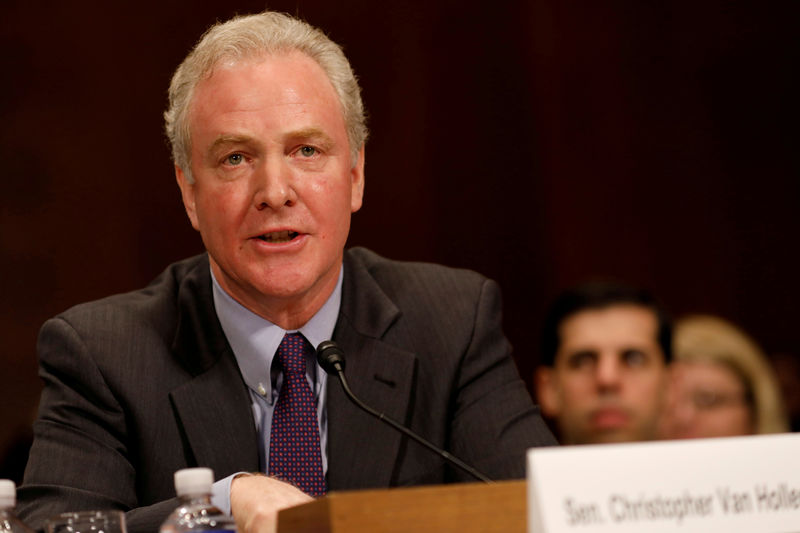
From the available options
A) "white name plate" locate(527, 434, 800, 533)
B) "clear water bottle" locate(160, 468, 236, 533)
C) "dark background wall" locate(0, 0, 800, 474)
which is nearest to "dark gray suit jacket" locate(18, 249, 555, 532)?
"clear water bottle" locate(160, 468, 236, 533)

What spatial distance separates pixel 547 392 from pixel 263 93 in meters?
2.24

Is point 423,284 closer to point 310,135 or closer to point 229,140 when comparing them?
point 310,135

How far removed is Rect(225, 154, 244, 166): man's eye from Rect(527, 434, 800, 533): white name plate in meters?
1.13

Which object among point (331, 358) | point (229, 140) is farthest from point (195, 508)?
point (229, 140)

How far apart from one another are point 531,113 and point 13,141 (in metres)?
2.03

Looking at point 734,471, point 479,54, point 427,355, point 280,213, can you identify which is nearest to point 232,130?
point 280,213

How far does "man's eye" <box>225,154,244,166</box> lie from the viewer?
1967 millimetres

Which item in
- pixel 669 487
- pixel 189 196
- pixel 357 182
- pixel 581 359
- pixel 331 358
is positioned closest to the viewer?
pixel 669 487

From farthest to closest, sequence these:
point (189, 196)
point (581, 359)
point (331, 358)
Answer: point (581, 359)
point (189, 196)
point (331, 358)

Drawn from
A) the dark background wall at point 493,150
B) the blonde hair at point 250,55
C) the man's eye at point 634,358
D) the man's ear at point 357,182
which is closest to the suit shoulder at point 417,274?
the man's ear at point 357,182

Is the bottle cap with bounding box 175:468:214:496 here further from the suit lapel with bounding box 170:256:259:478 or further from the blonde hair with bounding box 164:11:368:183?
the blonde hair with bounding box 164:11:368:183

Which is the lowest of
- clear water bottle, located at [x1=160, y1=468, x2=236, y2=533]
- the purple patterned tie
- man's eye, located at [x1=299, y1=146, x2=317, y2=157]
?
the purple patterned tie

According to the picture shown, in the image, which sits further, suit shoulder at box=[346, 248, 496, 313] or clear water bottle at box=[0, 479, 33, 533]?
suit shoulder at box=[346, 248, 496, 313]

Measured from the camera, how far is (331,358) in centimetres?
163
